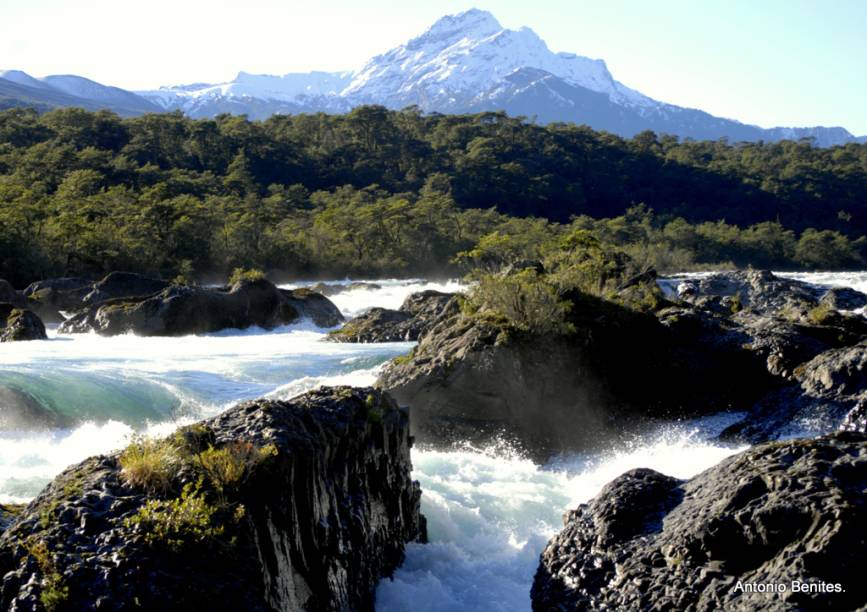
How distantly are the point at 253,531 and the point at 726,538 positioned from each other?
2.89m

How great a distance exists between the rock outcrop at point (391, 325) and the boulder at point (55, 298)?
9.87 meters

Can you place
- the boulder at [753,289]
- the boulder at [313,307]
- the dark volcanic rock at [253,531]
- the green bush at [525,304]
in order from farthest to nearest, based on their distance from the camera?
the boulder at [313,307] → the boulder at [753,289] → the green bush at [525,304] → the dark volcanic rock at [253,531]

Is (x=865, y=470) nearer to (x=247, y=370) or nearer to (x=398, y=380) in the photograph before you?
(x=398, y=380)

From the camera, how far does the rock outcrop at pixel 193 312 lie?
22.9m

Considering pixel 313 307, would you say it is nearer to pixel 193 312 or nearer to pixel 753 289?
pixel 193 312

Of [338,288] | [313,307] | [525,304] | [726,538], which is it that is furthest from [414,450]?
[338,288]

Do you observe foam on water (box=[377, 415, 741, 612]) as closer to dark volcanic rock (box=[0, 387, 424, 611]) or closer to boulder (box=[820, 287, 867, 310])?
dark volcanic rock (box=[0, 387, 424, 611])

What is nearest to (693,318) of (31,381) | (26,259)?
(31,381)

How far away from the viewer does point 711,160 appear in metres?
93.3

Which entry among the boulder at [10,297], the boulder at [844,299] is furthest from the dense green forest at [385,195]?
the boulder at [10,297]

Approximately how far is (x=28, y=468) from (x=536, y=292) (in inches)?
296

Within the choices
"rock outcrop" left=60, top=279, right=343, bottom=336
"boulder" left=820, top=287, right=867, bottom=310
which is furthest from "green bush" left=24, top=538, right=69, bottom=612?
"boulder" left=820, top=287, right=867, bottom=310

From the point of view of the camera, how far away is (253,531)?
4930 mm

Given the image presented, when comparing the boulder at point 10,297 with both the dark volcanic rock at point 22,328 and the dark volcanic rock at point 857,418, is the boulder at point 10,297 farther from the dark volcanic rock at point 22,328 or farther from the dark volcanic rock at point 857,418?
the dark volcanic rock at point 857,418
